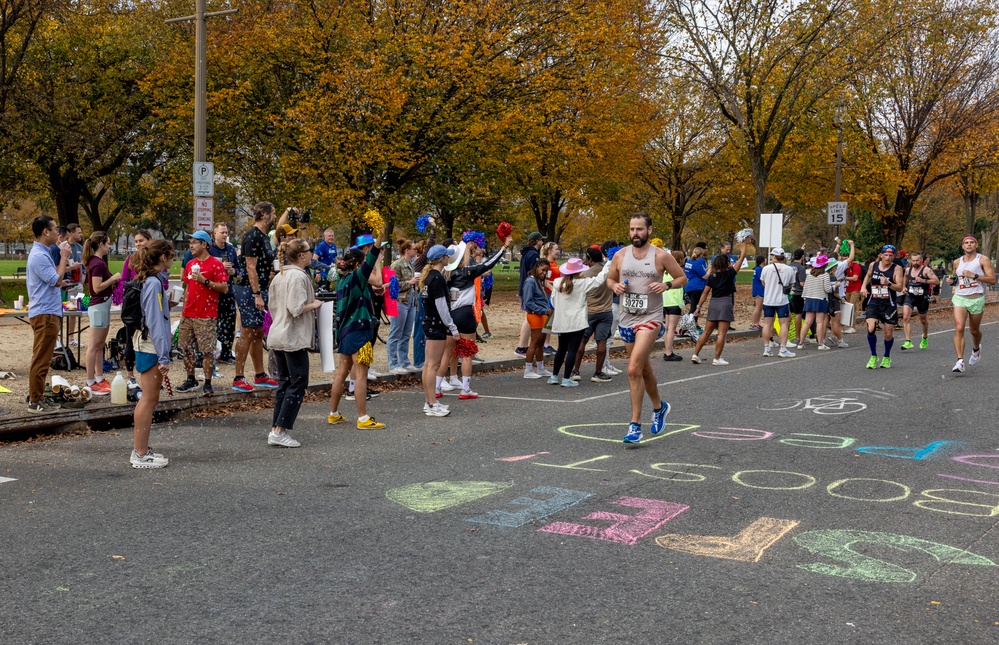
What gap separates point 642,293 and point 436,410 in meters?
2.54

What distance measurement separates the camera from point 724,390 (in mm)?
11562

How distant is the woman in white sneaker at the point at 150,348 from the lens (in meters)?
6.95

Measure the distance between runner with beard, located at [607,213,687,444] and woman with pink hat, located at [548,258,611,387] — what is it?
133 inches

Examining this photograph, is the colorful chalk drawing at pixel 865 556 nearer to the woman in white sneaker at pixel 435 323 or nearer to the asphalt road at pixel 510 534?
the asphalt road at pixel 510 534

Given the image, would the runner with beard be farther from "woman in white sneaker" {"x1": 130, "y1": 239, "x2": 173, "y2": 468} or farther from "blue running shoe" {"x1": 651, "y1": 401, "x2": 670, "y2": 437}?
"woman in white sneaker" {"x1": 130, "y1": 239, "x2": 173, "y2": 468}

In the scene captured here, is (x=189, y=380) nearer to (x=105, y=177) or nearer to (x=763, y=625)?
(x=763, y=625)

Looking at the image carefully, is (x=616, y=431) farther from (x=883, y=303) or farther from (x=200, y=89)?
(x=200, y=89)

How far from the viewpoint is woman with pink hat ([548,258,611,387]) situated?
38.7ft

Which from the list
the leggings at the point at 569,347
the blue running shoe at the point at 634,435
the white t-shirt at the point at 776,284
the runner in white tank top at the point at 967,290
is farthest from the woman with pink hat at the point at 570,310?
the runner in white tank top at the point at 967,290

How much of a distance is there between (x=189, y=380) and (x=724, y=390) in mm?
6170

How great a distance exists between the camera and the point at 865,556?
4.87m

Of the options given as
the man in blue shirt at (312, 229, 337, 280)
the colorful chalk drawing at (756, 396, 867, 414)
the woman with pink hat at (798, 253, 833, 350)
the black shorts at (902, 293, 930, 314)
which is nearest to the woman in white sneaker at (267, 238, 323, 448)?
the colorful chalk drawing at (756, 396, 867, 414)

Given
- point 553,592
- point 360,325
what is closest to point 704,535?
point 553,592

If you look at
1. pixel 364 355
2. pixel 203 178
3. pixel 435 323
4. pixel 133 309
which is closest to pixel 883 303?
pixel 435 323
